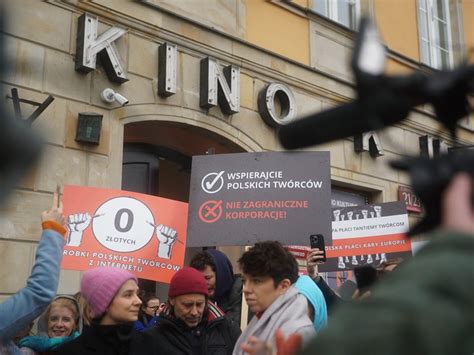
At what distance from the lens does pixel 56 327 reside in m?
3.74

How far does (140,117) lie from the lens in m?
6.98

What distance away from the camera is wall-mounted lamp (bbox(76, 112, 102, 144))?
6.40 meters

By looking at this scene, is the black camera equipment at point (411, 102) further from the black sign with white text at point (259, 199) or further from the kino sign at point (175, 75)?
the kino sign at point (175, 75)

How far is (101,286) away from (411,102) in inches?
93.6

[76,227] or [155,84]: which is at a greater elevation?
[155,84]

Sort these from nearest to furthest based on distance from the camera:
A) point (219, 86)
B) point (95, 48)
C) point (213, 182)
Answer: point (213, 182)
point (95, 48)
point (219, 86)

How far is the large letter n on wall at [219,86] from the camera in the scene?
24.7 feet

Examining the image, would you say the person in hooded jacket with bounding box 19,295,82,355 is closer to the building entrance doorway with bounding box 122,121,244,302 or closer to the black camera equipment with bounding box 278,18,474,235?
the black camera equipment with bounding box 278,18,474,235

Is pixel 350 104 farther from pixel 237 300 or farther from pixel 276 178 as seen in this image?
Answer: pixel 276 178

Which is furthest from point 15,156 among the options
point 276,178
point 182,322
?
point 276,178

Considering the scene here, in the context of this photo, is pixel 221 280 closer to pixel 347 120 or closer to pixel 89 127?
pixel 89 127

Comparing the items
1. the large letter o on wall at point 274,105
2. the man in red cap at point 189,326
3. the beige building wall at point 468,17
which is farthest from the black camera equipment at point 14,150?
the beige building wall at point 468,17

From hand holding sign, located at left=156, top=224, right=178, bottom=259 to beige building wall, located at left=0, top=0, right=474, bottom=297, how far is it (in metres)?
1.07

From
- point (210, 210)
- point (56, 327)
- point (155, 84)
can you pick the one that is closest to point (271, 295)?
point (56, 327)
